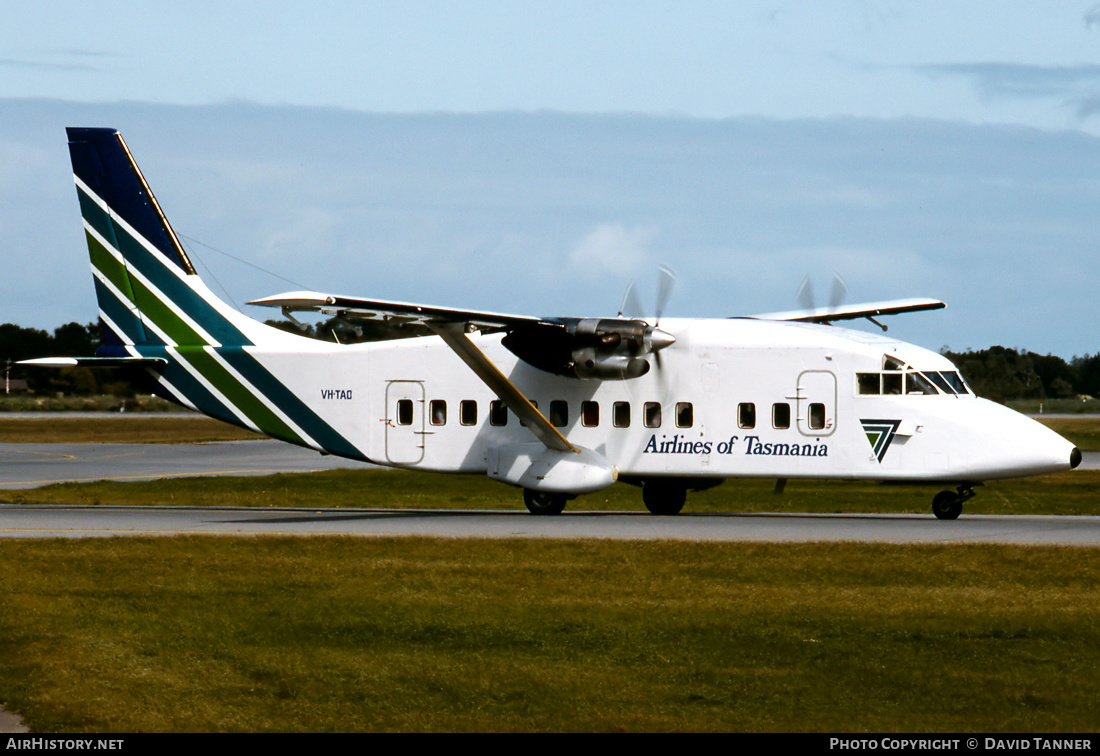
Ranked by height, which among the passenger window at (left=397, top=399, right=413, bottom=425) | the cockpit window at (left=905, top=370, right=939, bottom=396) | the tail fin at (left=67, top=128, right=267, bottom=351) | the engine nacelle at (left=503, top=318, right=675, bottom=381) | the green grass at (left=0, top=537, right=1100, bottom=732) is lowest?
the green grass at (left=0, top=537, right=1100, bottom=732)

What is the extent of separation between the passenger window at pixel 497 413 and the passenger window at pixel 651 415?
3.05 m

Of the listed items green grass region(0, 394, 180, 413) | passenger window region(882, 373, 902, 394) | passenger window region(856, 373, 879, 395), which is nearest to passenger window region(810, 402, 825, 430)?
passenger window region(856, 373, 879, 395)

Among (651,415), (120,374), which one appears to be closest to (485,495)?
(651,415)

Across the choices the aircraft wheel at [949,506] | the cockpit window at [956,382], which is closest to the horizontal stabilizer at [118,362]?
the cockpit window at [956,382]

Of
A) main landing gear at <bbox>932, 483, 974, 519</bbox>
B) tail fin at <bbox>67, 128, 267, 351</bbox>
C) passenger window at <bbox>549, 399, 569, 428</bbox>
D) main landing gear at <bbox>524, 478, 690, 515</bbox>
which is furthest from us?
tail fin at <bbox>67, 128, 267, 351</bbox>

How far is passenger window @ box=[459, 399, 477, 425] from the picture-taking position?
27.1 m

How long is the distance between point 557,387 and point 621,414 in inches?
58.4

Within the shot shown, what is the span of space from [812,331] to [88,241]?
16917mm

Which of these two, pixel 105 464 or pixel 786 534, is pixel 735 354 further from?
pixel 105 464

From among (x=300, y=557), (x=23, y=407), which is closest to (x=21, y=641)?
(x=300, y=557)

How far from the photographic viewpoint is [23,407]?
112 metres

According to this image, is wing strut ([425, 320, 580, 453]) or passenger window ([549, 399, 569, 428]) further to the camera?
passenger window ([549, 399, 569, 428])

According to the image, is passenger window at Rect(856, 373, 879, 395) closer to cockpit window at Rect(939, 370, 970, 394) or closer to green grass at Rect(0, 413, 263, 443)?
cockpit window at Rect(939, 370, 970, 394)

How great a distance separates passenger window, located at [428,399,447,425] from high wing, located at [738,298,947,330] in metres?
7.64
